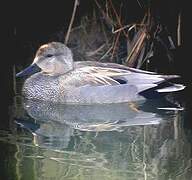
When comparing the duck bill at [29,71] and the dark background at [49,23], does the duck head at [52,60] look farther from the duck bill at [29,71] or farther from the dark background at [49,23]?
the dark background at [49,23]

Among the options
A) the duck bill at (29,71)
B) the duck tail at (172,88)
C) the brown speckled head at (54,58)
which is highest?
the brown speckled head at (54,58)

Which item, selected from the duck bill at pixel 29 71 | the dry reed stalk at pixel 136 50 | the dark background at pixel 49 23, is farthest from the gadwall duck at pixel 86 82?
the dry reed stalk at pixel 136 50

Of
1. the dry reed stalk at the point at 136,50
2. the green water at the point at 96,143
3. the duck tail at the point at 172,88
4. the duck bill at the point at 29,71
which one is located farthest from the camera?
the dry reed stalk at the point at 136,50

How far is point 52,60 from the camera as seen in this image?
611 centimetres

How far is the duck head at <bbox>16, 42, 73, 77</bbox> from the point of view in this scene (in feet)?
19.8

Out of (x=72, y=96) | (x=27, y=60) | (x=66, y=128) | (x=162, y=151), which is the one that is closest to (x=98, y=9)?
(x=27, y=60)

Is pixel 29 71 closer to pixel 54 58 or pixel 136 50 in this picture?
pixel 54 58

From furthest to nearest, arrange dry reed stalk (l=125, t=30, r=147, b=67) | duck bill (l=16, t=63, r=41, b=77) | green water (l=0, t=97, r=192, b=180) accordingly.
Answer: dry reed stalk (l=125, t=30, r=147, b=67) < duck bill (l=16, t=63, r=41, b=77) < green water (l=0, t=97, r=192, b=180)

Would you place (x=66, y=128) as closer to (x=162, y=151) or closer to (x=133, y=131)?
(x=133, y=131)

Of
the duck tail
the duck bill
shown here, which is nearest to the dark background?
the duck bill

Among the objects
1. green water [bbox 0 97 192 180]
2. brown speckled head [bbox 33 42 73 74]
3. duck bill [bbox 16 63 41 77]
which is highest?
brown speckled head [bbox 33 42 73 74]

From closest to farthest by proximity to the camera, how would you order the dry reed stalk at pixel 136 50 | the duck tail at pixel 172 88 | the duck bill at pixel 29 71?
1. the duck tail at pixel 172 88
2. the duck bill at pixel 29 71
3. the dry reed stalk at pixel 136 50

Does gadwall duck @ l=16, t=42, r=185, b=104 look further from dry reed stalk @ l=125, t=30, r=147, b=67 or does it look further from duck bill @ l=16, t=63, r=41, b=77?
dry reed stalk @ l=125, t=30, r=147, b=67

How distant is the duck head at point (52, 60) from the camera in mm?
6039
